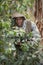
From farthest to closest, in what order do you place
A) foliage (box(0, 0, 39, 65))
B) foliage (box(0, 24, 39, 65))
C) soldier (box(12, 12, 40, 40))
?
soldier (box(12, 12, 40, 40)), foliage (box(0, 24, 39, 65)), foliage (box(0, 0, 39, 65))

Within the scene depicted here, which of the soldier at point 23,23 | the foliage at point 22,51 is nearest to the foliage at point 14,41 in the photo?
the foliage at point 22,51

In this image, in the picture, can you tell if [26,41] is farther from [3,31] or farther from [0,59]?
[3,31]

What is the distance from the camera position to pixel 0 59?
4.34 meters

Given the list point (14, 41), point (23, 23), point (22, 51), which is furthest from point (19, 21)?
point (14, 41)

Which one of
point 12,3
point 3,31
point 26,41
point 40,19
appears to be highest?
point 12,3

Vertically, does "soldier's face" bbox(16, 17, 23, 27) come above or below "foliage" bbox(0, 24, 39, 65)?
above

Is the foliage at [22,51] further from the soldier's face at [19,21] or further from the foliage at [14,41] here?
the soldier's face at [19,21]

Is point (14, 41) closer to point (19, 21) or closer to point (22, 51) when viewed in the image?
point (22, 51)

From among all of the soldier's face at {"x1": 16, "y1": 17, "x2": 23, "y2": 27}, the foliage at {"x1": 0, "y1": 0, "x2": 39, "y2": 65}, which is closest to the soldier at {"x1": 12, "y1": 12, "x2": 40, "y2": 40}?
the soldier's face at {"x1": 16, "y1": 17, "x2": 23, "y2": 27}

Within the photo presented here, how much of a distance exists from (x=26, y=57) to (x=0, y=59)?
0.73m

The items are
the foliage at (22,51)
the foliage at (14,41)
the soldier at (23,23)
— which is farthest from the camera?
the soldier at (23,23)

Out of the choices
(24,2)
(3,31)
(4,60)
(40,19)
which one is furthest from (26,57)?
(40,19)

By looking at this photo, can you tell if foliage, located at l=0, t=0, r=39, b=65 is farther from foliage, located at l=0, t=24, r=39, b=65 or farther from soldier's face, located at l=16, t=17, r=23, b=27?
soldier's face, located at l=16, t=17, r=23, b=27

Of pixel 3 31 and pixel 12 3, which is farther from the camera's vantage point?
pixel 12 3
